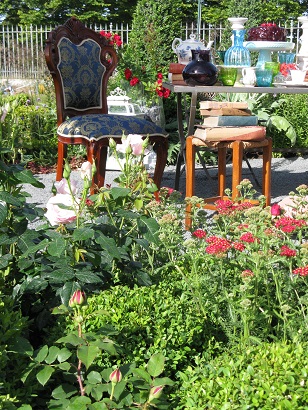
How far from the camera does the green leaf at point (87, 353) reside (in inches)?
66.1

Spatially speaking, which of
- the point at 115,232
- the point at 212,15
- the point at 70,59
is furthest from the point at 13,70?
the point at 115,232

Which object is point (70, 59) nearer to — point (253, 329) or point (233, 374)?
point (253, 329)

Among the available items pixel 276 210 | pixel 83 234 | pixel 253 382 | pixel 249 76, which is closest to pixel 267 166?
pixel 249 76

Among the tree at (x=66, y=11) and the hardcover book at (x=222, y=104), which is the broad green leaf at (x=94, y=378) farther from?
the tree at (x=66, y=11)

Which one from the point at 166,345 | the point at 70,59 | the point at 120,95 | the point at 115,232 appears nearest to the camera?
the point at 166,345

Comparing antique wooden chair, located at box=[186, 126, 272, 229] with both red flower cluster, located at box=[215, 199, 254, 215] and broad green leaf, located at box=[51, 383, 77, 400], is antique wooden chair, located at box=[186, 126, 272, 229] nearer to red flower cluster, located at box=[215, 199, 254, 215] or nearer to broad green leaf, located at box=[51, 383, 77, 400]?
red flower cluster, located at box=[215, 199, 254, 215]

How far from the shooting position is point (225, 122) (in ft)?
15.0

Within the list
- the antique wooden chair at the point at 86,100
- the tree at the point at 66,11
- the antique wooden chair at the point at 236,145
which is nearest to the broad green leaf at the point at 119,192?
the antique wooden chair at the point at 236,145

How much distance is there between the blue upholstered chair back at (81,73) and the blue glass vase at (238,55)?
117cm

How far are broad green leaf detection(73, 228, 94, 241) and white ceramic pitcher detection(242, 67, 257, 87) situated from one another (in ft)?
9.78

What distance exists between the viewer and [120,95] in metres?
7.91

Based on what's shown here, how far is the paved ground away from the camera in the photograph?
20.0 ft

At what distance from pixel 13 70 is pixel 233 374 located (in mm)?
17008

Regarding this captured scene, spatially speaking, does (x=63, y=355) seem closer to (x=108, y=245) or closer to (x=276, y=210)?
(x=108, y=245)
